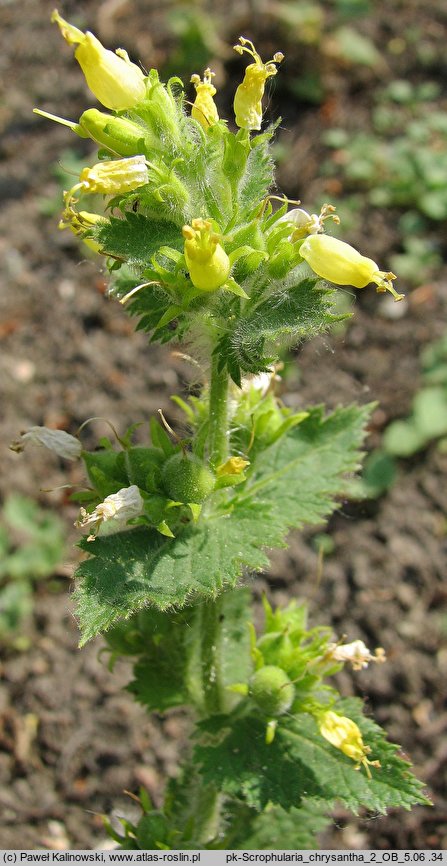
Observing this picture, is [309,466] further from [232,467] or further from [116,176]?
[116,176]

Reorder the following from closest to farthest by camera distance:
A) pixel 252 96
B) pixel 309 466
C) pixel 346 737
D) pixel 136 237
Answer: pixel 136 237 < pixel 252 96 < pixel 346 737 < pixel 309 466

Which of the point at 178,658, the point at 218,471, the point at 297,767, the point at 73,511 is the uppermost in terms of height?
the point at 218,471

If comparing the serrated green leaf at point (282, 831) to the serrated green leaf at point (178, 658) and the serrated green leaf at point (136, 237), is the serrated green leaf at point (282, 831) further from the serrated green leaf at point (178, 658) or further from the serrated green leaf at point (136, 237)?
the serrated green leaf at point (136, 237)

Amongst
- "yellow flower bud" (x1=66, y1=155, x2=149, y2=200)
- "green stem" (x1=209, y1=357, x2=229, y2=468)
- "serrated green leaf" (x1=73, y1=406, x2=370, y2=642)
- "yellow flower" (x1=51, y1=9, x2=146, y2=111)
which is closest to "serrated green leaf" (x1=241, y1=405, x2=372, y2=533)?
"serrated green leaf" (x1=73, y1=406, x2=370, y2=642)

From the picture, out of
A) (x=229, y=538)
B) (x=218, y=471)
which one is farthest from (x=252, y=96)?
(x=229, y=538)

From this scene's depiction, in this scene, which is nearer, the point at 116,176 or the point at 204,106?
the point at 116,176
